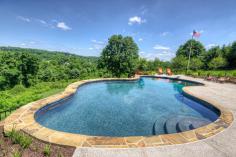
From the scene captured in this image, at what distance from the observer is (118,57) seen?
20.3 meters

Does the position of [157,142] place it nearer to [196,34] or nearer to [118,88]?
[118,88]

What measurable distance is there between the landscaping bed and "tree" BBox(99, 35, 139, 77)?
16.5 meters

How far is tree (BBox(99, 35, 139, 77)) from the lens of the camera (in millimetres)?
19714

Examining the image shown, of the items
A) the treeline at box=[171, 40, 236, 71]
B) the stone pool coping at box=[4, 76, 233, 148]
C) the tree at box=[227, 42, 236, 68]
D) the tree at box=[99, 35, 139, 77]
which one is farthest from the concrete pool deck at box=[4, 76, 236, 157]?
the tree at box=[227, 42, 236, 68]

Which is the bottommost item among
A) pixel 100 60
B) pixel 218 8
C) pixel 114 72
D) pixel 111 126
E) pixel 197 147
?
pixel 111 126

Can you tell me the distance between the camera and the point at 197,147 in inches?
126

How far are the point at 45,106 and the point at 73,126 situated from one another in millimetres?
2122

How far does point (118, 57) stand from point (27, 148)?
17.9 meters

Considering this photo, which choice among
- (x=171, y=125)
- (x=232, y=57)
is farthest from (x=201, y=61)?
(x=171, y=125)

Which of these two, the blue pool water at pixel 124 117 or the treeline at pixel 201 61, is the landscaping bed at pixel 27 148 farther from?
the treeline at pixel 201 61

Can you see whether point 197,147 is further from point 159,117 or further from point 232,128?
point 159,117

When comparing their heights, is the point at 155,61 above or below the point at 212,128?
above

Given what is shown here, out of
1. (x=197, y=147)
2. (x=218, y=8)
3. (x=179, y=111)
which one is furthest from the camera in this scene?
(x=218, y=8)

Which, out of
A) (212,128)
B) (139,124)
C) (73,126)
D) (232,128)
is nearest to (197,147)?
(212,128)
